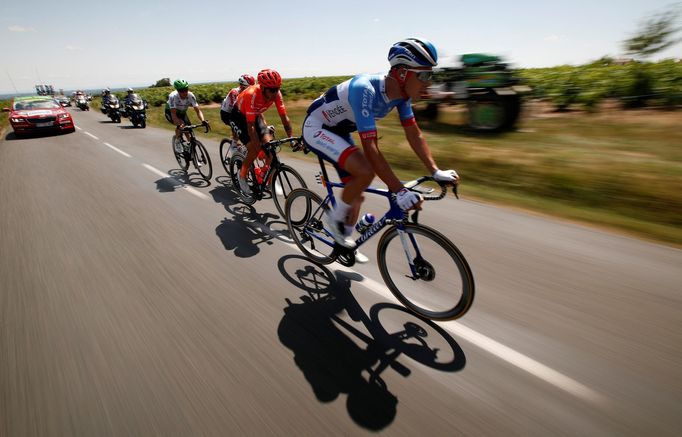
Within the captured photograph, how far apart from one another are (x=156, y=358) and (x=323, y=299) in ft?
4.77

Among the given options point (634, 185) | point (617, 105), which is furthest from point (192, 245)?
point (617, 105)

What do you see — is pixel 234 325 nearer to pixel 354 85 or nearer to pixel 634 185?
pixel 354 85

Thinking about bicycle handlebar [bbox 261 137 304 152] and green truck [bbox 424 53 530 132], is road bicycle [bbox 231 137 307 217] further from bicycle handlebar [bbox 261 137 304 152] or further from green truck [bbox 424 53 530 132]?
green truck [bbox 424 53 530 132]

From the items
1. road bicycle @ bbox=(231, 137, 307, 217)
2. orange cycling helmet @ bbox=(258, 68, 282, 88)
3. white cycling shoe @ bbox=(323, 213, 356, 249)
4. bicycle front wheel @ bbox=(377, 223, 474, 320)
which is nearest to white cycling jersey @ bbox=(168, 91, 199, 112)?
road bicycle @ bbox=(231, 137, 307, 217)

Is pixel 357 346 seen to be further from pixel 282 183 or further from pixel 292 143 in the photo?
pixel 282 183

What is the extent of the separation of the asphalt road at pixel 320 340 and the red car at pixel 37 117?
13429 millimetres

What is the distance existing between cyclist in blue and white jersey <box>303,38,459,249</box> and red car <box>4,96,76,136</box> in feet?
55.7

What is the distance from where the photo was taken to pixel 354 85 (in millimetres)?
2875

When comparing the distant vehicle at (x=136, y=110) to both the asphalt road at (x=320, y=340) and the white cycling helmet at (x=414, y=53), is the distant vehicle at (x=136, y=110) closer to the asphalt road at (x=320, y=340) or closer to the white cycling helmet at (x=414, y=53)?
the asphalt road at (x=320, y=340)

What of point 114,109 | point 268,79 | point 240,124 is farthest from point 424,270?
point 114,109

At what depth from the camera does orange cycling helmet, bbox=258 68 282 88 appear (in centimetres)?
468

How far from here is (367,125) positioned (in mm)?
2771

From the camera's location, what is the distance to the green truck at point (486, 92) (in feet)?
34.0

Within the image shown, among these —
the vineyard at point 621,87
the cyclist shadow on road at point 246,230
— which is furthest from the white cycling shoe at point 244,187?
the vineyard at point 621,87
